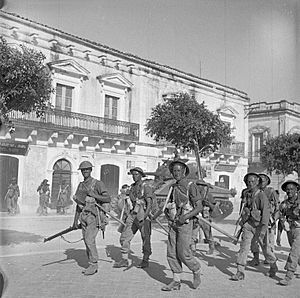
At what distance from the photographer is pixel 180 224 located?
491cm

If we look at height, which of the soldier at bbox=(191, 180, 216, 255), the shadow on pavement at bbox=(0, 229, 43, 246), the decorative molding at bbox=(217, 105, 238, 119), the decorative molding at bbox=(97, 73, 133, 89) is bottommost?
the shadow on pavement at bbox=(0, 229, 43, 246)

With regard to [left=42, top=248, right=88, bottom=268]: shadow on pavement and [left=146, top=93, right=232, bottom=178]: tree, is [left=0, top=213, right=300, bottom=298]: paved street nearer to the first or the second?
[left=42, top=248, right=88, bottom=268]: shadow on pavement

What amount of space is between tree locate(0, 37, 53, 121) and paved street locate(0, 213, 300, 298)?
2.10 metres

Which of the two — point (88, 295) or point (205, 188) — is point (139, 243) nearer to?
point (205, 188)

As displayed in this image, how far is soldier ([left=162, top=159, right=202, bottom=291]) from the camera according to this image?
16.0 feet

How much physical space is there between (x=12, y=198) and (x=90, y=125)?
228 centimetres

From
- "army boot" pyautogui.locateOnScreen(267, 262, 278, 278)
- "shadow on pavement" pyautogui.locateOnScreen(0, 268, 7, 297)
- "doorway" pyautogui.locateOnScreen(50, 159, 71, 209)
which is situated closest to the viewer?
"shadow on pavement" pyautogui.locateOnScreen(0, 268, 7, 297)

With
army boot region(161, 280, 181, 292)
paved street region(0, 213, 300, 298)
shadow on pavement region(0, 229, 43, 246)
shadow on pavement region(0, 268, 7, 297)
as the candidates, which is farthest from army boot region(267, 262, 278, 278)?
shadow on pavement region(0, 229, 43, 246)

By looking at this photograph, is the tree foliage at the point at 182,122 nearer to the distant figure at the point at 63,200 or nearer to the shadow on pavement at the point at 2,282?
the distant figure at the point at 63,200

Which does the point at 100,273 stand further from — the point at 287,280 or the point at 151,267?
the point at 287,280

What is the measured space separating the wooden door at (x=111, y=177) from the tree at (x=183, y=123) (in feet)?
4.93

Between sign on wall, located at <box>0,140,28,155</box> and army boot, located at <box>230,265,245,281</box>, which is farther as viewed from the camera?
sign on wall, located at <box>0,140,28,155</box>

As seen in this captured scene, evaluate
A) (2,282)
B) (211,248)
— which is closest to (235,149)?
(211,248)

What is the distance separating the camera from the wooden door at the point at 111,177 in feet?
33.6
